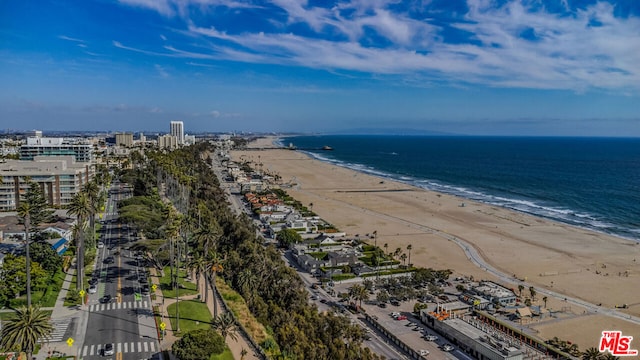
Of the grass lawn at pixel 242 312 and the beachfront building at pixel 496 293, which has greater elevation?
the grass lawn at pixel 242 312

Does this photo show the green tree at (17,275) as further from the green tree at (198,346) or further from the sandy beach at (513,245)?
the sandy beach at (513,245)

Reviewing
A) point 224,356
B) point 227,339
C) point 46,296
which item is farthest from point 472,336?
point 46,296

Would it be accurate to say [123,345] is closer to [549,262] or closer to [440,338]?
[440,338]

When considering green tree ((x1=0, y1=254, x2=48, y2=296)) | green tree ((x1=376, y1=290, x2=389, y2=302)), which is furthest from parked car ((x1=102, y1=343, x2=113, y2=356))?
green tree ((x1=376, y1=290, x2=389, y2=302))

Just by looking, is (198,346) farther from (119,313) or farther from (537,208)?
(537,208)

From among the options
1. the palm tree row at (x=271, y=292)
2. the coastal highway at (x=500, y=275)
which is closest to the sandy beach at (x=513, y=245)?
the coastal highway at (x=500, y=275)

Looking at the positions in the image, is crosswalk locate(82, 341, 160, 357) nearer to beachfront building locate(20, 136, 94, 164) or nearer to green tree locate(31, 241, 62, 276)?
green tree locate(31, 241, 62, 276)
